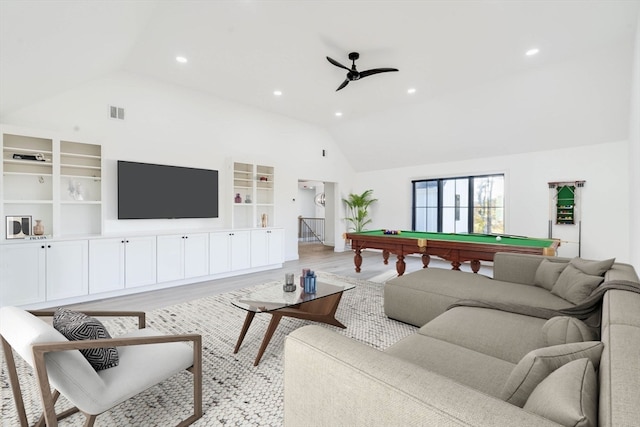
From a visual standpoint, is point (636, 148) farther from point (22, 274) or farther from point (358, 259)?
point (22, 274)

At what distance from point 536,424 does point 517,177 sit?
6.84 m

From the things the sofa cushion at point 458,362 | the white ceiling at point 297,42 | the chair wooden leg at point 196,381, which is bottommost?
the chair wooden leg at point 196,381

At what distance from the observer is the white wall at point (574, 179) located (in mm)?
5133

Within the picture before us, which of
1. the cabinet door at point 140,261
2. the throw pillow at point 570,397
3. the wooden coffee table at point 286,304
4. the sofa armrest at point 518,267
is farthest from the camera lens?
the cabinet door at point 140,261

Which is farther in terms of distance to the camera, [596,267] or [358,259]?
[358,259]

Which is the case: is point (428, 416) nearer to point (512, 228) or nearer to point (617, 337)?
point (617, 337)

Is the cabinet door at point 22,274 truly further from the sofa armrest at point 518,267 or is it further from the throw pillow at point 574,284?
the throw pillow at point 574,284

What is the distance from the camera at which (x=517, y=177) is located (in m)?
6.24

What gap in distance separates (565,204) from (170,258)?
7209 millimetres

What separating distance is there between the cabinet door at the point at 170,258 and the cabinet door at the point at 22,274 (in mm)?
1307

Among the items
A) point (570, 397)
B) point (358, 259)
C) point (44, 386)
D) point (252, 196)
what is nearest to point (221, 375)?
point (44, 386)

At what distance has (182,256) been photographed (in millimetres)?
4707

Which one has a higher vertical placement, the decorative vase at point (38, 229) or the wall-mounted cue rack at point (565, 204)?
the wall-mounted cue rack at point (565, 204)

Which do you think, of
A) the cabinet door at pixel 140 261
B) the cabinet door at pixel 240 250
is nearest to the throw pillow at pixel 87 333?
the cabinet door at pixel 140 261
